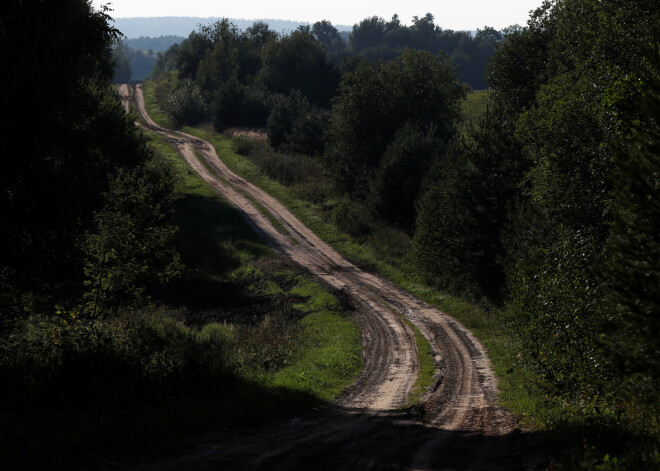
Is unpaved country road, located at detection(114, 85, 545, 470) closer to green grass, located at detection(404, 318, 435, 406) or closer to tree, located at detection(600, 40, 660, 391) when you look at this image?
green grass, located at detection(404, 318, 435, 406)

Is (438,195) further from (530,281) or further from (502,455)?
(502,455)

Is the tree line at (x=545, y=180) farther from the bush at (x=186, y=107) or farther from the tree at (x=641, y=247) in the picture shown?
the bush at (x=186, y=107)

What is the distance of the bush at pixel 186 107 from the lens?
3196 inches

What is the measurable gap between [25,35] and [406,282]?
24782mm

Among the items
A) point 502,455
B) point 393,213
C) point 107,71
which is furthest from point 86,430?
point 107,71

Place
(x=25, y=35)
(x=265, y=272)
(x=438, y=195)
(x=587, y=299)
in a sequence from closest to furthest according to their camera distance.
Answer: (x=25, y=35) < (x=587, y=299) < (x=438, y=195) < (x=265, y=272)

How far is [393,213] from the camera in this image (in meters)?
43.6

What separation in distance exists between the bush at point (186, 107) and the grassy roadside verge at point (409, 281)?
10.1 meters

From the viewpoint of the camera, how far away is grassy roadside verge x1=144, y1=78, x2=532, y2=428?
1620 centimetres

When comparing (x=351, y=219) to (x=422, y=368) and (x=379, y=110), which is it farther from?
(x=422, y=368)

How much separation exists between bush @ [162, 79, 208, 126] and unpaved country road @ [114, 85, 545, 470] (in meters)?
58.6

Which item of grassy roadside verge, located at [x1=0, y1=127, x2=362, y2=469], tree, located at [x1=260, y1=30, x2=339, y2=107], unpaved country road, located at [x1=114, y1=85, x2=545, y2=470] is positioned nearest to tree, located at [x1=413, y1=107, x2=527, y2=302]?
unpaved country road, located at [x1=114, y1=85, x2=545, y2=470]

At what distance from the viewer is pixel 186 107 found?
8106cm

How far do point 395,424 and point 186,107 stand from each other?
7462cm
